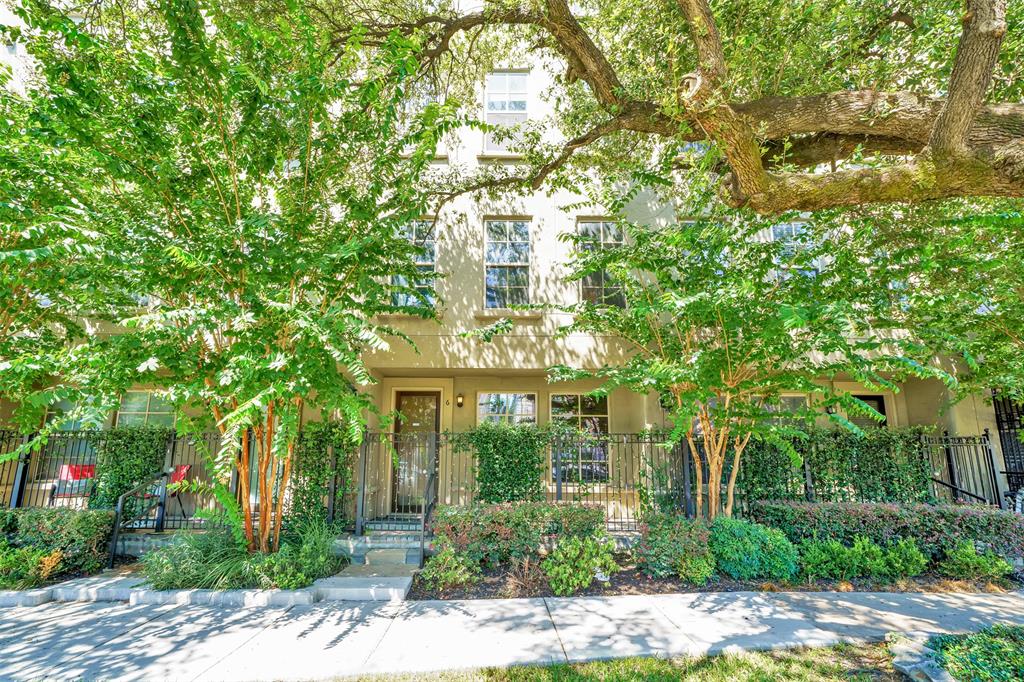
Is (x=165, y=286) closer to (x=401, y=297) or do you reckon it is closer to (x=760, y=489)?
(x=401, y=297)

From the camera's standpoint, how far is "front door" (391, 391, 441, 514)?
29.0 ft

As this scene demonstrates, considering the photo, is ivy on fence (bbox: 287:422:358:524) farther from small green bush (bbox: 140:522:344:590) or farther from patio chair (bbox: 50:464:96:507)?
patio chair (bbox: 50:464:96:507)

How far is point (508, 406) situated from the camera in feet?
34.4

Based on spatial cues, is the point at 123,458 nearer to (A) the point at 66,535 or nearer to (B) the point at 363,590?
(A) the point at 66,535

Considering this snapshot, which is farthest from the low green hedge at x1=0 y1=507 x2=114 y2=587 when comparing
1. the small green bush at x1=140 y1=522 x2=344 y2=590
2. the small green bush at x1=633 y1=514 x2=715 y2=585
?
the small green bush at x1=633 y1=514 x2=715 y2=585

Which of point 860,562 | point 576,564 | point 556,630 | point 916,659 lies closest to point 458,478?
point 576,564

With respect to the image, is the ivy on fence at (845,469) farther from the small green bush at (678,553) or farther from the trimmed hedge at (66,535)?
the trimmed hedge at (66,535)

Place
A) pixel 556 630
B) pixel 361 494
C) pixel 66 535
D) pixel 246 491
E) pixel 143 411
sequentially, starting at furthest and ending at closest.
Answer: pixel 143 411 < pixel 361 494 < pixel 66 535 < pixel 246 491 < pixel 556 630

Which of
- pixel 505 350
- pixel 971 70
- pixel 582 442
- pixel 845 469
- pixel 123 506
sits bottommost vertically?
pixel 123 506

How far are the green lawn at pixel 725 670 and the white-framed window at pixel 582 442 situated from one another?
3.71 meters

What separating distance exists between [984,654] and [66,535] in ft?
33.8

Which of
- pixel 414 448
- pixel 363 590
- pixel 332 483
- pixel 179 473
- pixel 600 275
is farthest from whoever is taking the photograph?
pixel 600 275

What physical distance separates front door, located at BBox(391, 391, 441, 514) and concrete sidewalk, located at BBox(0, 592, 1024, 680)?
3190mm

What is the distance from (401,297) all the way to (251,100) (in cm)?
458
